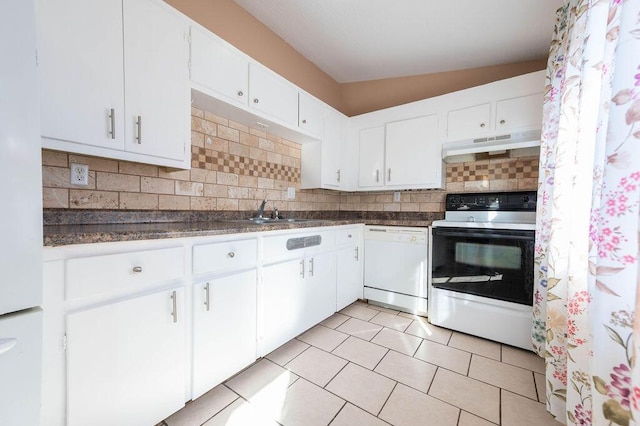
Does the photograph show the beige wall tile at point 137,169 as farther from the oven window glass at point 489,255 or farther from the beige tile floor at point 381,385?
the oven window glass at point 489,255

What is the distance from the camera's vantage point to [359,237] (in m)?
2.61

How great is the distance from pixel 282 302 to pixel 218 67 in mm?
1606

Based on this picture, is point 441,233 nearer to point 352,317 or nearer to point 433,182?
point 433,182

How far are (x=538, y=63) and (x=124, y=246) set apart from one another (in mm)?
3433

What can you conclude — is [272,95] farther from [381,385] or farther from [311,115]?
[381,385]

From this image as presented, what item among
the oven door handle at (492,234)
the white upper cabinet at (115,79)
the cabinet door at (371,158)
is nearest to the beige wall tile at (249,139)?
the white upper cabinet at (115,79)

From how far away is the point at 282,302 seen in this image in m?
1.70

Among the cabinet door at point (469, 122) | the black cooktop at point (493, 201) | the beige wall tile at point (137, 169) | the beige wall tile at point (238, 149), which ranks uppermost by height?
the cabinet door at point (469, 122)

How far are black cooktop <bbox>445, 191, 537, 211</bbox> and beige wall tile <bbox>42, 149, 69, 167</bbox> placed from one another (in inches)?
117

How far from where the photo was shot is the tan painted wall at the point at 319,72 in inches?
73.1

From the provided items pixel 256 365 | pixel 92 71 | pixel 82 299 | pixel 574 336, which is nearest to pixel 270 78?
pixel 92 71

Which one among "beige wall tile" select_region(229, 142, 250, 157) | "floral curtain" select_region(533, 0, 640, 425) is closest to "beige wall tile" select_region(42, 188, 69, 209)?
"beige wall tile" select_region(229, 142, 250, 157)

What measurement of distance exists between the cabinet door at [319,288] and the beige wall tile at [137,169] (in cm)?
120

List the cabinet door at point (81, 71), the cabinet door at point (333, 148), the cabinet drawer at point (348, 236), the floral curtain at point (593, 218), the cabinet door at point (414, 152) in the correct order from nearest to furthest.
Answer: the floral curtain at point (593, 218) < the cabinet door at point (81, 71) < the cabinet drawer at point (348, 236) < the cabinet door at point (414, 152) < the cabinet door at point (333, 148)
